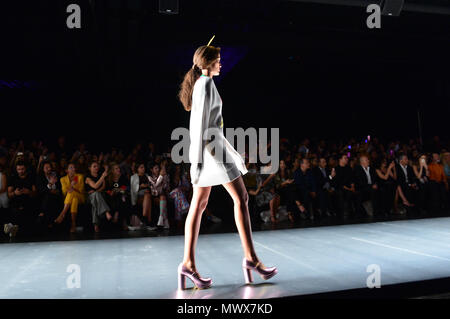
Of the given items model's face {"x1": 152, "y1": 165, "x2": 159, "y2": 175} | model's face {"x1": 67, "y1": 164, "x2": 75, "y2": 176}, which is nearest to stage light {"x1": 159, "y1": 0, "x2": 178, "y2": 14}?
model's face {"x1": 152, "y1": 165, "x2": 159, "y2": 175}

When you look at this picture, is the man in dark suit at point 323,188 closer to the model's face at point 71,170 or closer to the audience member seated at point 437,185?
the audience member seated at point 437,185

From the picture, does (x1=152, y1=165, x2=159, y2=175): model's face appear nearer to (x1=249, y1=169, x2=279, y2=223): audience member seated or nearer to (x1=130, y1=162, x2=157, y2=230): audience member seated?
(x1=130, y1=162, x2=157, y2=230): audience member seated

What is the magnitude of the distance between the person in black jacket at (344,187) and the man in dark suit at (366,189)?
88 millimetres

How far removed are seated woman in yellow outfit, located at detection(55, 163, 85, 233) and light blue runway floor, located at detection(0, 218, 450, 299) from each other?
43.1 inches

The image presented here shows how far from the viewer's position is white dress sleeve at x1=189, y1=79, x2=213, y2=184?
1.83 metres

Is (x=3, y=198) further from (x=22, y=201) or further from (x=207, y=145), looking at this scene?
(x=207, y=145)

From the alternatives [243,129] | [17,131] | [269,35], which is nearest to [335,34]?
[269,35]

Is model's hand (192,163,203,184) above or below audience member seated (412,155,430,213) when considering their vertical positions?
above

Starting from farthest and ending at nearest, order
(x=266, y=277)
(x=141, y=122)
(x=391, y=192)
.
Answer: (x=141, y=122)
(x=391, y=192)
(x=266, y=277)

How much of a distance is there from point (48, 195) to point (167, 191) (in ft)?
5.00

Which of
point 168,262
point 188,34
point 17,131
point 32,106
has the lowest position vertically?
point 168,262

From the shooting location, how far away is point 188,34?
22.9ft

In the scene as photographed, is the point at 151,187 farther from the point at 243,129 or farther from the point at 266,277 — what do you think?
the point at 243,129

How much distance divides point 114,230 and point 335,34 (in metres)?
5.61
